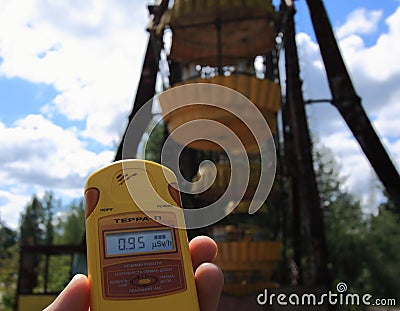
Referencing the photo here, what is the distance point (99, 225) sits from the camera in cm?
103

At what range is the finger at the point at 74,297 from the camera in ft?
2.94

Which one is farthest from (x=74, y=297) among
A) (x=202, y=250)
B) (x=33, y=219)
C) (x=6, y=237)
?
(x=6, y=237)

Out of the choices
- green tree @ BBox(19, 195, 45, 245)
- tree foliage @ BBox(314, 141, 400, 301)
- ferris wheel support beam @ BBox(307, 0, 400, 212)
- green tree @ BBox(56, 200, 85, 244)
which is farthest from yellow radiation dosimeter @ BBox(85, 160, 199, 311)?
green tree @ BBox(19, 195, 45, 245)

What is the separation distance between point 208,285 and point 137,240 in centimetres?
17

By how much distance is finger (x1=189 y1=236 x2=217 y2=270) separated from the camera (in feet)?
3.46

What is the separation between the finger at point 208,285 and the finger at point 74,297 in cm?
22

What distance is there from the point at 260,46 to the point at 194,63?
0.70m

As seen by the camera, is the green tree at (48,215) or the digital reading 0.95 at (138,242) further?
the green tree at (48,215)

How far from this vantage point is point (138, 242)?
40.5 inches

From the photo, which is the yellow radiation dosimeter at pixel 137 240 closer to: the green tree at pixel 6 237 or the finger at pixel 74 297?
the finger at pixel 74 297

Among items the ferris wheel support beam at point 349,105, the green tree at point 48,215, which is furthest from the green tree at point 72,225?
the ferris wheel support beam at point 349,105

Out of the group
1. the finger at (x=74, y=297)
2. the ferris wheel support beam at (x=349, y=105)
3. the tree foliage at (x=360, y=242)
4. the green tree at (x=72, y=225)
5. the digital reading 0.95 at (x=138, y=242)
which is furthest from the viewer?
the green tree at (x=72, y=225)

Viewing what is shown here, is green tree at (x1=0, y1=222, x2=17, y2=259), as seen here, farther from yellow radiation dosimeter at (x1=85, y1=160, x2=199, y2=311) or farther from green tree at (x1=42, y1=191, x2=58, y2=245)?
yellow radiation dosimeter at (x1=85, y1=160, x2=199, y2=311)

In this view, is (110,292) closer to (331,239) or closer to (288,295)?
(288,295)
